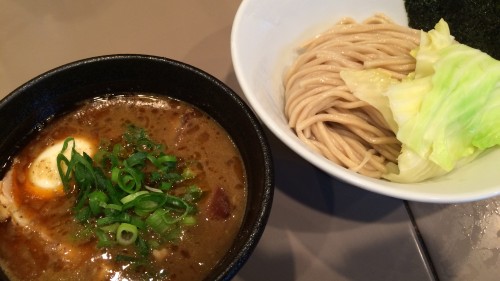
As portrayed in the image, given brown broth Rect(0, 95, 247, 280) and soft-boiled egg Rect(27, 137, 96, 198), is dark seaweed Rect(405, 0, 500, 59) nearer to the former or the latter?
brown broth Rect(0, 95, 247, 280)

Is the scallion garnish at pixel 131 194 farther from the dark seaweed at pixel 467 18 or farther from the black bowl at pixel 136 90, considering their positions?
the dark seaweed at pixel 467 18

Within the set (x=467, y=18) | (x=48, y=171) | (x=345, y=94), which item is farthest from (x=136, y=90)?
(x=467, y=18)

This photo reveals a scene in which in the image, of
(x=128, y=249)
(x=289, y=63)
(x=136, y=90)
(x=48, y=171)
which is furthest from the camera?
(x=289, y=63)

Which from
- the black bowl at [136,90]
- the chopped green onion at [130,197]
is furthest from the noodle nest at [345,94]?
the chopped green onion at [130,197]

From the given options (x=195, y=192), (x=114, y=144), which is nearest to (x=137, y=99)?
(x=114, y=144)

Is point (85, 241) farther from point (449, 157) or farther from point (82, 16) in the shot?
point (82, 16)

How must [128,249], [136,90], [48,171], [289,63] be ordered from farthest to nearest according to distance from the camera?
[289,63]
[136,90]
[48,171]
[128,249]

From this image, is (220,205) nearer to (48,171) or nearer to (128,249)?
(128,249)
